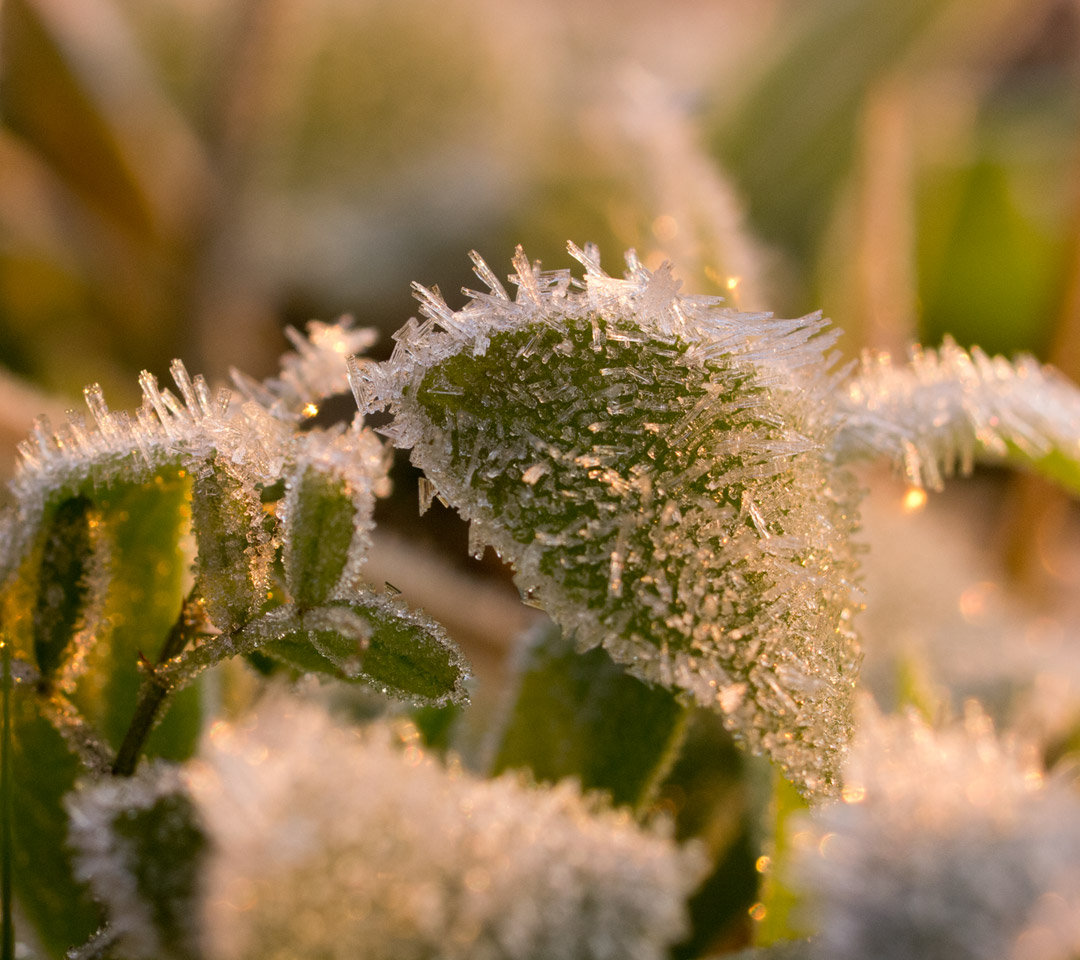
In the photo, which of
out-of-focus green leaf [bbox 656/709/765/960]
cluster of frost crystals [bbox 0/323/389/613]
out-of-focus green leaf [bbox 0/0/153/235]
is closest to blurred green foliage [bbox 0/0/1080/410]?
out-of-focus green leaf [bbox 0/0/153/235]

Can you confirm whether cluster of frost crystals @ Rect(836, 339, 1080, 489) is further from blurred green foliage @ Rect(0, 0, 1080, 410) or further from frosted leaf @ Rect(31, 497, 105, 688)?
blurred green foliage @ Rect(0, 0, 1080, 410)

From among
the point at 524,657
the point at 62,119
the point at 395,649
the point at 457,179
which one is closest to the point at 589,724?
the point at 524,657

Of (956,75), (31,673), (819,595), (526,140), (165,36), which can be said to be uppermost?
(956,75)

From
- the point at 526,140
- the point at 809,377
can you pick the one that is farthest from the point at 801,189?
the point at 809,377

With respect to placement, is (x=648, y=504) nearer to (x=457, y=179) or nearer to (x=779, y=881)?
(x=779, y=881)

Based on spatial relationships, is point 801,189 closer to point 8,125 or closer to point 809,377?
point 8,125

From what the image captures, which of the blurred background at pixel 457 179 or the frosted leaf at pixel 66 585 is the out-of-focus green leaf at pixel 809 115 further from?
the frosted leaf at pixel 66 585
